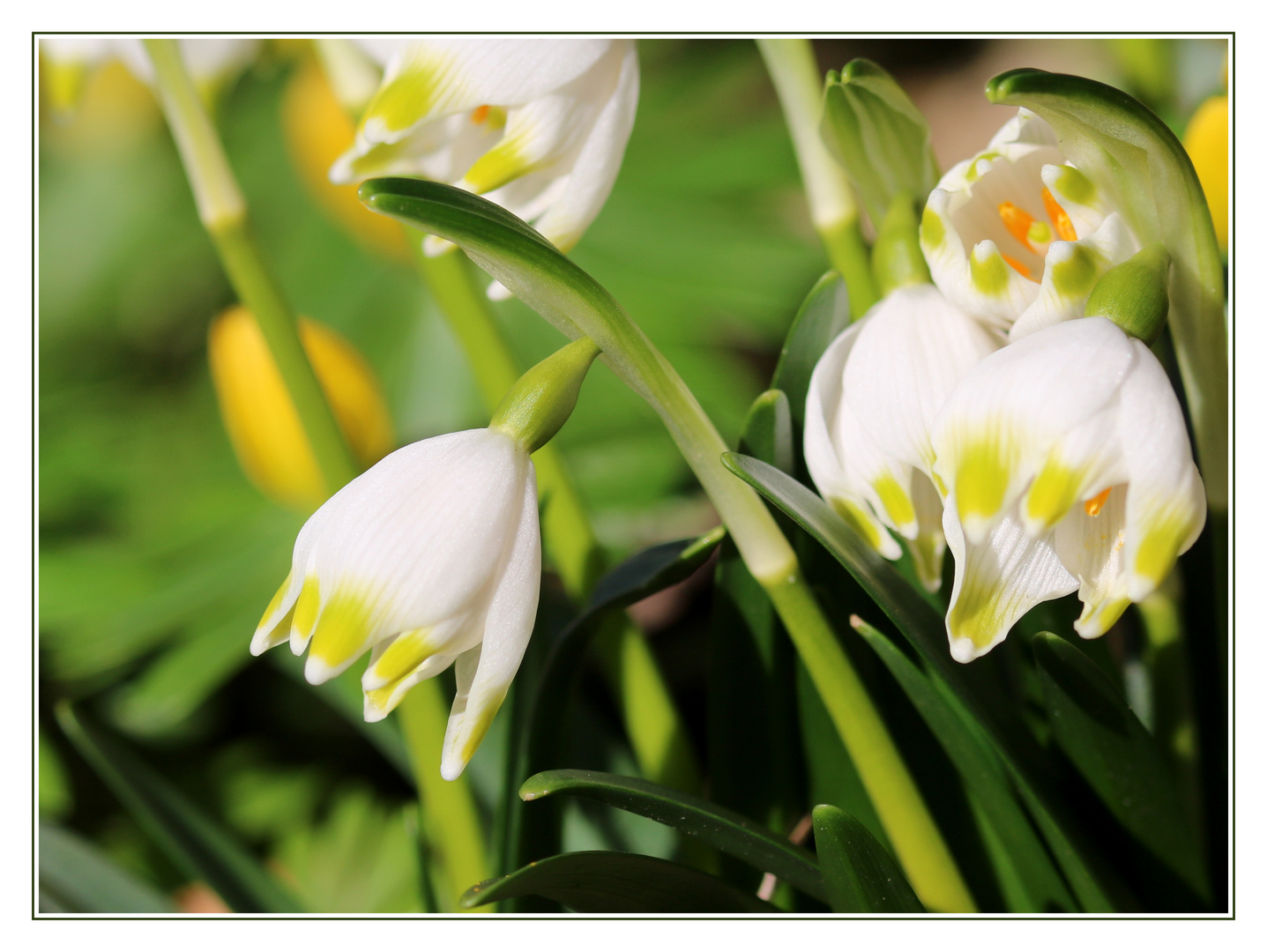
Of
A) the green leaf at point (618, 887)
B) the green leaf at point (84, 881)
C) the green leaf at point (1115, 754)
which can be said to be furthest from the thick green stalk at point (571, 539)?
the green leaf at point (84, 881)

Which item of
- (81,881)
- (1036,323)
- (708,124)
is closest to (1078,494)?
(1036,323)

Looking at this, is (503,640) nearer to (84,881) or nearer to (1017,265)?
(1017,265)

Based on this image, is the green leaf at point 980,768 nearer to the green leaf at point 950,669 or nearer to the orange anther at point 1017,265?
the green leaf at point 950,669

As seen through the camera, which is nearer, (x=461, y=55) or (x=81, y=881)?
(x=461, y=55)

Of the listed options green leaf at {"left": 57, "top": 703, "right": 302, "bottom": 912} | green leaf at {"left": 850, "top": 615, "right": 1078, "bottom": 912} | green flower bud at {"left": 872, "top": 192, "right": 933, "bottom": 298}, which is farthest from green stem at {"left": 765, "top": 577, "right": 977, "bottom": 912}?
green leaf at {"left": 57, "top": 703, "right": 302, "bottom": 912}

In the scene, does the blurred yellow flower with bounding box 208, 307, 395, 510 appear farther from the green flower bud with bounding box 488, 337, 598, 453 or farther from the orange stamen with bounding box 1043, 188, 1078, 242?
the orange stamen with bounding box 1043, 188, 1078, 242

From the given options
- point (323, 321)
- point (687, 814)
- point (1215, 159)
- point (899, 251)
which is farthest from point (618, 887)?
point (323, 321)

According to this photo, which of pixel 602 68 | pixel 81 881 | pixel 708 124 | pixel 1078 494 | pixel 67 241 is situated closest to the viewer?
pixel 1078 494

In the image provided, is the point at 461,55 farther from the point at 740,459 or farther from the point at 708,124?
the point at 708,124

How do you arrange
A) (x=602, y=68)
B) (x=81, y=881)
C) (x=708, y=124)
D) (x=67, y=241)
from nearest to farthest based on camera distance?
(x=602, y=68) → (x=81, y=881) → (x=67, y=241) → (x=708, y=124)
